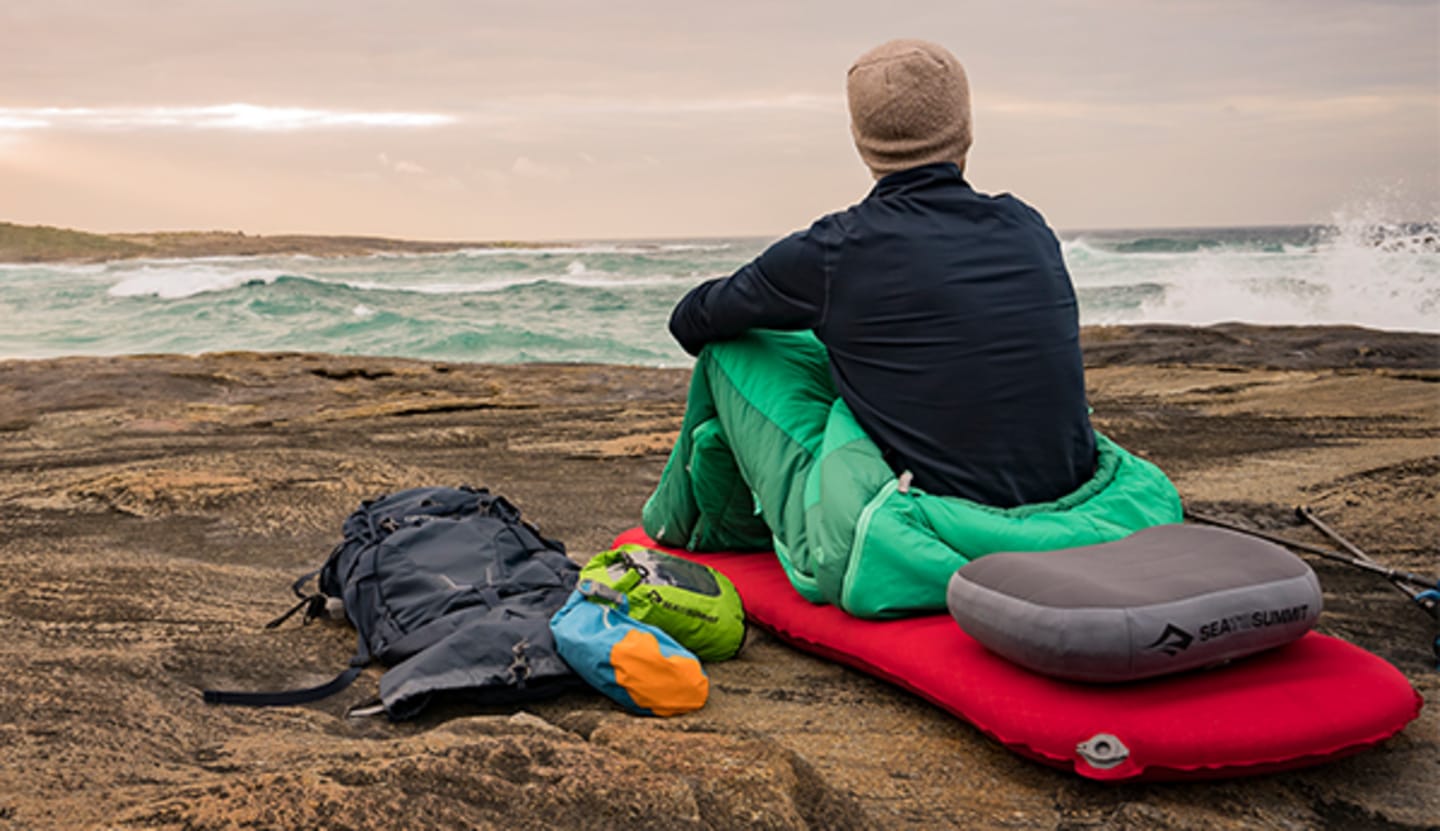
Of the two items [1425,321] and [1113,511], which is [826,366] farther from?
[1425,321]

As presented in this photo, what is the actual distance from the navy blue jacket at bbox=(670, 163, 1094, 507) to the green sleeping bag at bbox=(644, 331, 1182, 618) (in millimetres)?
91

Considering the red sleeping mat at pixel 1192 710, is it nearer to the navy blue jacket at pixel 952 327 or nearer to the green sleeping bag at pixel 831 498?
the green sleeping bag at pixel 831 498

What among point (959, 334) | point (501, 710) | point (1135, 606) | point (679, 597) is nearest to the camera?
point (1135, 606)

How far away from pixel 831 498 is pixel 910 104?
0.92 m

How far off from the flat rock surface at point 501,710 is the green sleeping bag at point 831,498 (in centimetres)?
27

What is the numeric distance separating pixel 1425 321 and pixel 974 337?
13289 mm

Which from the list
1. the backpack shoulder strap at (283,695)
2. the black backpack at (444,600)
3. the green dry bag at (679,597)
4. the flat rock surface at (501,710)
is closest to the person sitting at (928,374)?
the green dry bag at (679,597)

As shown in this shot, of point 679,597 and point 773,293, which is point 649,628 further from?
point 773,293

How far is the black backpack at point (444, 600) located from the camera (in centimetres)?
224

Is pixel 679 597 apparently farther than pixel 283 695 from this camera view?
Yes

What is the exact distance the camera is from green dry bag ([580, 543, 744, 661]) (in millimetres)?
2494

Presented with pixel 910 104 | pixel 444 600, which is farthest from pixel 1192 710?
pixel 444 600

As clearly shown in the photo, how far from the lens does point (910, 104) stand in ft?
8.02

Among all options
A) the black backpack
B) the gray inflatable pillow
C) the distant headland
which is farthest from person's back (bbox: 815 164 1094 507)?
the distant headland
